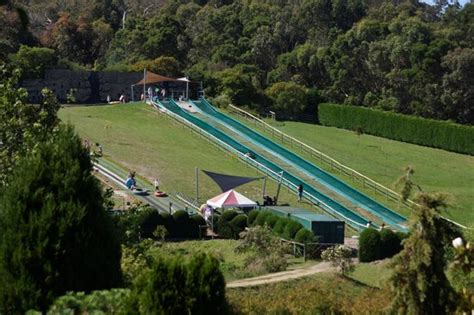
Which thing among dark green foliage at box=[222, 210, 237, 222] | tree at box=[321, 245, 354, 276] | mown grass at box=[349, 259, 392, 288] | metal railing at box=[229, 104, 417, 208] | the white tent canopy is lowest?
metal railing at box=[229, 104, 417, 208]

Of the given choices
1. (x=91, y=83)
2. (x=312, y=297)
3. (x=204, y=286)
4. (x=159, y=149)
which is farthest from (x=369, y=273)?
(x=91, y=83)

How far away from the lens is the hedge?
5503cm

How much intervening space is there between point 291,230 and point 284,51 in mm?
54789

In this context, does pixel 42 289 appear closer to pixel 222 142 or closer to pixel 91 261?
pixel 91 261

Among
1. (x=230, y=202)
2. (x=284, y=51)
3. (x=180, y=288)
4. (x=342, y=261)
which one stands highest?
(x=180, y=288)

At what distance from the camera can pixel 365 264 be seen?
23531mm

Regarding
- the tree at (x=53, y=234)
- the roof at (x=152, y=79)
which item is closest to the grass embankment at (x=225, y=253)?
the tree at (x=53, y=234)

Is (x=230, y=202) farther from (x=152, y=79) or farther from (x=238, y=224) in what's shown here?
(x=152, y=79)

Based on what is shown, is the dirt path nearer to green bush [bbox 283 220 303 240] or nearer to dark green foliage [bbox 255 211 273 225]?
green bush [bbox 283 220 303 240]

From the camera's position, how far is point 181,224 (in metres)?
28.7

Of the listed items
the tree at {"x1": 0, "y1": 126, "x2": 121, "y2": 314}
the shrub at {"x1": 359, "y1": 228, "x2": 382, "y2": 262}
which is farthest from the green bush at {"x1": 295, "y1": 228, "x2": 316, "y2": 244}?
the tree at {"x1": 0, "y1": 126, "x2": 121, "y2": 314}

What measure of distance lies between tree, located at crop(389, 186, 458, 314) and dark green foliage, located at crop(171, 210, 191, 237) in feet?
54.8

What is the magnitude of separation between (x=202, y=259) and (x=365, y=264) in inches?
563

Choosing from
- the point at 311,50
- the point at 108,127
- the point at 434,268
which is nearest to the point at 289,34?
the point at 311,50
